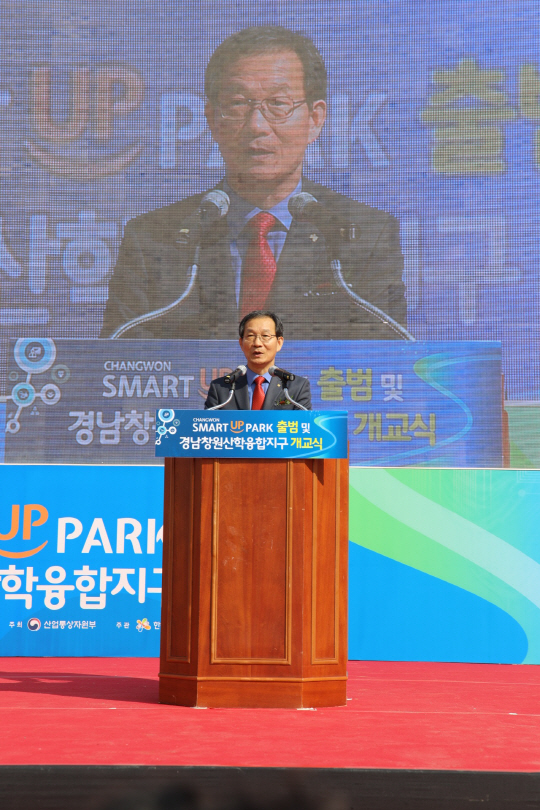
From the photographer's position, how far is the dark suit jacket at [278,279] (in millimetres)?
6770

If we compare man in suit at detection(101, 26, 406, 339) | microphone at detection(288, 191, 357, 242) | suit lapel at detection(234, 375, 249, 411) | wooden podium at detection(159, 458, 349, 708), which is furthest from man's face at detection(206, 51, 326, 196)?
wooden podium at detection(159, 458, 349, 708)

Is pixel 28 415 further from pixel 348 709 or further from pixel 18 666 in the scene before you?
pixel 348 709

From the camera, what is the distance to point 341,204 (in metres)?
6.91

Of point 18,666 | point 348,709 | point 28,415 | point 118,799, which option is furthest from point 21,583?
point 118,799

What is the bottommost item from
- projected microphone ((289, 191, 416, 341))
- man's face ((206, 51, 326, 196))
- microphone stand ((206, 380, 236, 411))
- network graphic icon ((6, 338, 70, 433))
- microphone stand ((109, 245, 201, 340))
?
microphone stand ((206, 380, 236, 411))

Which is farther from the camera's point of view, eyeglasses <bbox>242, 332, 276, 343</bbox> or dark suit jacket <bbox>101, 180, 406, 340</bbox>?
dark suit jacket <bbox>101, 180, 406, 340</bbox>

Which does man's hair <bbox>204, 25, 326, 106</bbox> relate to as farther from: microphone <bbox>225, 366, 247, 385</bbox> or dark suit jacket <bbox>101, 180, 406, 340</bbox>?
microphone <bbox>225, 366, 247, 385</bbox>

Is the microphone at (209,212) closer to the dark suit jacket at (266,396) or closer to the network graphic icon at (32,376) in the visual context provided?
the network graphic icon at (32,376)

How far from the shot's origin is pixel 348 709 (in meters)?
3.44

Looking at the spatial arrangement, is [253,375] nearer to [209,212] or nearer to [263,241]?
[263,241]

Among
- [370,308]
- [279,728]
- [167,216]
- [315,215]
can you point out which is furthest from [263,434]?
[167,216]

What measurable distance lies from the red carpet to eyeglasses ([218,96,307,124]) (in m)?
4.38

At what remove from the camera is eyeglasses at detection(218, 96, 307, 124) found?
276 inches

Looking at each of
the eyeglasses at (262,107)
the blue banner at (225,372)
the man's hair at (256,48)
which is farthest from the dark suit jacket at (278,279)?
the man's hair at (256,48)
